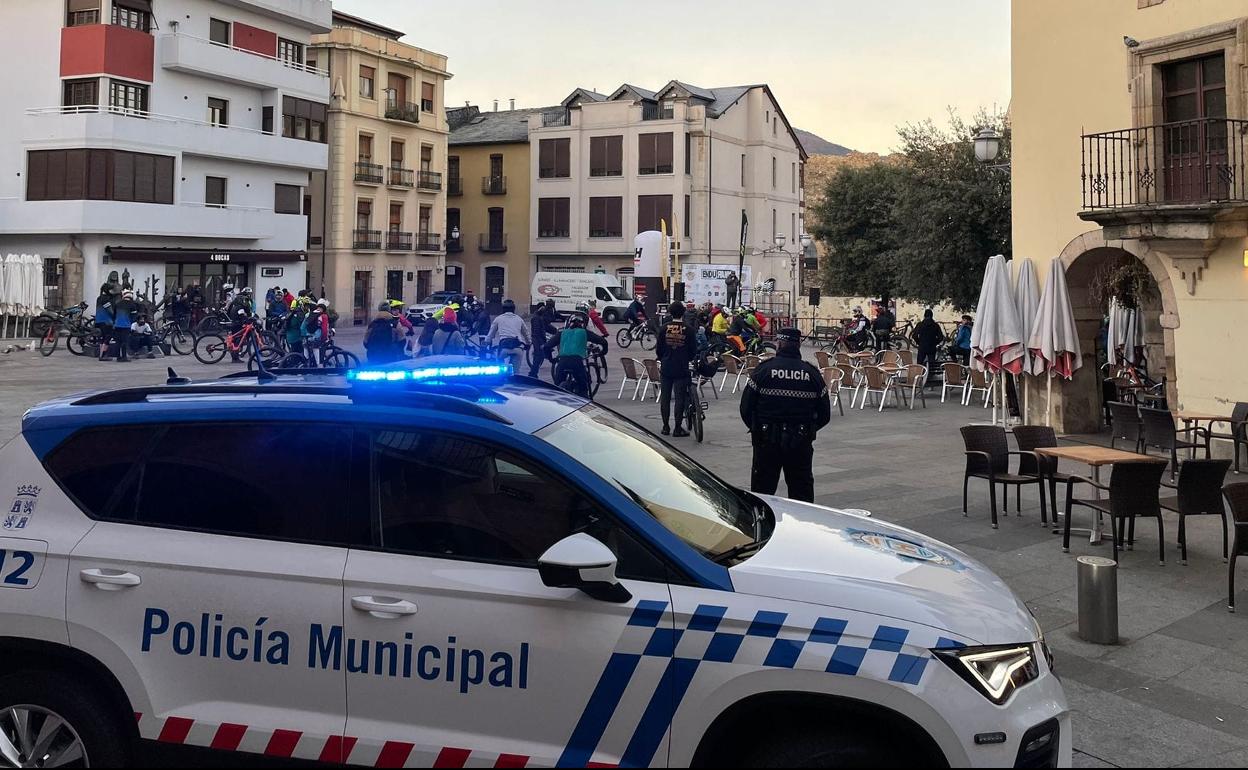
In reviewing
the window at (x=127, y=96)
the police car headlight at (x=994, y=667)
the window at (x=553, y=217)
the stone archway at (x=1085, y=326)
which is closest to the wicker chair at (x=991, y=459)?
the stone archway at (x=1085, y=326)

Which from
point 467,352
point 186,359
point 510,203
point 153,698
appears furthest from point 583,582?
point 510,203

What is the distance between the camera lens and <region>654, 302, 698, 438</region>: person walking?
48.3 ft

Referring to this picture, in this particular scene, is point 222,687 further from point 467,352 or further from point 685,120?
point 685,120

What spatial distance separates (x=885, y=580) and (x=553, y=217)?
57.2m

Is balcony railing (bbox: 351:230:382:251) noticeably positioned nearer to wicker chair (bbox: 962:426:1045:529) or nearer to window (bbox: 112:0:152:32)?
window (bbox: 112:0:152:32)

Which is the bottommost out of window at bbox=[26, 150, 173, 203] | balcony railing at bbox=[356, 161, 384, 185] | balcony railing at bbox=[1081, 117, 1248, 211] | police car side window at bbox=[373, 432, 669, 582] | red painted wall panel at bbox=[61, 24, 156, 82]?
police car side window at bbox=[373, 432, 669, 582]

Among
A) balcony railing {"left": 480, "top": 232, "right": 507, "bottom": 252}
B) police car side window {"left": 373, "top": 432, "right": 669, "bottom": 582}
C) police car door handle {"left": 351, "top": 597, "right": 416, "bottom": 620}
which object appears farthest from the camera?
balcony railing {"left": 480, "top": 232, "right": 507, "bottom": 252}

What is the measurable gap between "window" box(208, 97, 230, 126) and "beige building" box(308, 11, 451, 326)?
26.8 feet

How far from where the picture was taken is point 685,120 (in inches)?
2174

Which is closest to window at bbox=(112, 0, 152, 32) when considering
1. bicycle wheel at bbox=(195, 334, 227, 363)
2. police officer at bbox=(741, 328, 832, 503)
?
bicycle wheel at bbox=(195, 334, 227, 363)

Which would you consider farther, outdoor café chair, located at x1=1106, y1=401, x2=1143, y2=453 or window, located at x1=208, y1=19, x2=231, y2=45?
window, located at x1=208, y1=19, x2=231, y2=45

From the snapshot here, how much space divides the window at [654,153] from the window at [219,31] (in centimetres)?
2175

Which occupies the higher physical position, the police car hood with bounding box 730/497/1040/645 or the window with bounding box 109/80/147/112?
the window with bounding box 109/80/147/112

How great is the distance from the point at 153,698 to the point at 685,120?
53.9m
